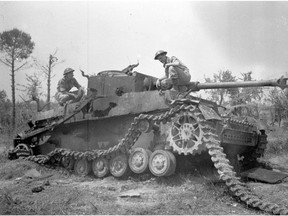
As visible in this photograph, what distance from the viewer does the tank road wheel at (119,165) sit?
7.52 meters

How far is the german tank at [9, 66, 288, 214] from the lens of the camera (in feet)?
21.0

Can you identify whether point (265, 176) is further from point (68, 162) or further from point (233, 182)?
point (68, 162)

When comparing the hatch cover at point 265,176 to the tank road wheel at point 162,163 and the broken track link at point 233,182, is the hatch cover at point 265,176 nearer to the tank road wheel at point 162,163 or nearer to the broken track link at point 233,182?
the broken track link at point 233,182

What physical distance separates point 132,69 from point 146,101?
1803 mm

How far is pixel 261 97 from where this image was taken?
99.5 feet

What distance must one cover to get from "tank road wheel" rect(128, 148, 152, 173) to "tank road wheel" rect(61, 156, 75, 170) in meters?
2.15

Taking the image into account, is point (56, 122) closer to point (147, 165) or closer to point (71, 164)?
point (71, 164)

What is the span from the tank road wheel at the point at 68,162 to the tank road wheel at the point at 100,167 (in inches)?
34.2

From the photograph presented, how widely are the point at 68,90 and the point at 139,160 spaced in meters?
4.07

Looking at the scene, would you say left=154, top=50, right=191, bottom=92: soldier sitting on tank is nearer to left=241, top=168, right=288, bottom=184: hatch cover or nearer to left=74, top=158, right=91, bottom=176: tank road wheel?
left=241, top=168, right=288, bottom=184: hatch cover

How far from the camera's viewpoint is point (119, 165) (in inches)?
301

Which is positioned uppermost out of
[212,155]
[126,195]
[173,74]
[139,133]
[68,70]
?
[68,70]

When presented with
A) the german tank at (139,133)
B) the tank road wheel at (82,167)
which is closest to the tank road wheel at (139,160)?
the german tank at (139,133)

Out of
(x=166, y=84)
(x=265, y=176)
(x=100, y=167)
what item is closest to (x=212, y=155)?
(x=265, y=176)
